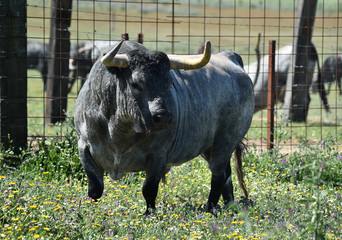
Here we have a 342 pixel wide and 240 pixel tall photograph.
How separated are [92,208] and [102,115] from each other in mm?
827

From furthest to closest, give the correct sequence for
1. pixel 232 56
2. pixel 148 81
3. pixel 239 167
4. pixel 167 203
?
pixel 232 56, pixel 239 167, pixel 167 203, pixel 148 81

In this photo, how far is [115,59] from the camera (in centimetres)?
504

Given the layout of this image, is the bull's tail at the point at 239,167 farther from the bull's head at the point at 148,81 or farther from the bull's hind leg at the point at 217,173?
the bull's head at the point at 148,81

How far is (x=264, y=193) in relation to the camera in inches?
259

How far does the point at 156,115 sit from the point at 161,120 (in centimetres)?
5

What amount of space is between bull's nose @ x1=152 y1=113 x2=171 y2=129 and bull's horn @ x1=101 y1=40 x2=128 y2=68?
1.81ft

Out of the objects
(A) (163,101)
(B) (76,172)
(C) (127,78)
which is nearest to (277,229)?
(A) (163,101)

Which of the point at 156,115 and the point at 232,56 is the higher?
the point at 232,56

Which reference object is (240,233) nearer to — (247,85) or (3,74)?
(247,85)

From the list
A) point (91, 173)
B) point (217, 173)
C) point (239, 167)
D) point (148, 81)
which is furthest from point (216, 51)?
point (148, 81)

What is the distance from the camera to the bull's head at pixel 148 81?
15.9ft

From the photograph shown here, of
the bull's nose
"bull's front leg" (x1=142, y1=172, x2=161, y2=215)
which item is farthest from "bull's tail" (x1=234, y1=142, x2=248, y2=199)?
the bull's nose

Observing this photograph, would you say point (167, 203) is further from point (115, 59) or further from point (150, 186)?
point (115, 59)

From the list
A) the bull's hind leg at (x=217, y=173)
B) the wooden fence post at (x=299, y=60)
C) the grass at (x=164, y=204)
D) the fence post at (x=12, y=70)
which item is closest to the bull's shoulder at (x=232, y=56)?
the bull's hind leg at (x=217, y=173)
